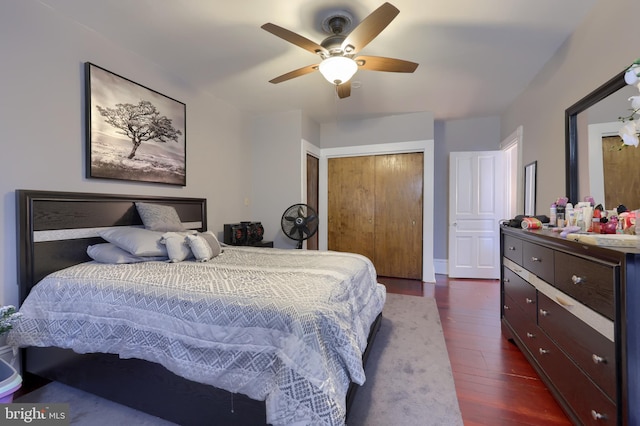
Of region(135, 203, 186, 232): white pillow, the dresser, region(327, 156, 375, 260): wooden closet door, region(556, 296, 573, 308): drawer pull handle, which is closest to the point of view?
the dresser

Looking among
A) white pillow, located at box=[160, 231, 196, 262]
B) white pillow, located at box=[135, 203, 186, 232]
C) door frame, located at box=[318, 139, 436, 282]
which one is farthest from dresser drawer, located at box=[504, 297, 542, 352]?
white pillow, located at box=[135, 203, 186, 232]

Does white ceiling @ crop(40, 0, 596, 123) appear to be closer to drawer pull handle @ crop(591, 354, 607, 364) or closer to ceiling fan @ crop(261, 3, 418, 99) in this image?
ceiling fan @ crop(261, 3, 418, 99)

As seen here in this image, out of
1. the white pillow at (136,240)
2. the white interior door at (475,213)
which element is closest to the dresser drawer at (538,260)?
the white interior door at (475,213)

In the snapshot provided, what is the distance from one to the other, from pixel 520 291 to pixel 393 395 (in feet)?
3.90

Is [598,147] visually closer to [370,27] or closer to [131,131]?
[370,27]

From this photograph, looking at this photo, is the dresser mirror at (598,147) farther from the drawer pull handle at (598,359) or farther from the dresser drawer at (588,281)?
the drawer pull handle at (598,359)

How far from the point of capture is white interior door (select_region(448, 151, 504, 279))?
399cm

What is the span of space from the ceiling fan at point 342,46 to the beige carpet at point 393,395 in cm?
204

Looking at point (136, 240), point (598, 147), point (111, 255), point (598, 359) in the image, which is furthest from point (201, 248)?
point (598, 147)

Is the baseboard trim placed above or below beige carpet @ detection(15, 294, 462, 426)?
above

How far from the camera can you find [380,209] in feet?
14.0

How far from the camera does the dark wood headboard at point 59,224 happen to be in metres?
1.69

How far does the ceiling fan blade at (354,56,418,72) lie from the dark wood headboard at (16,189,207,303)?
7.14 feet

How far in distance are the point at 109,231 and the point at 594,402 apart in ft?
9.41
